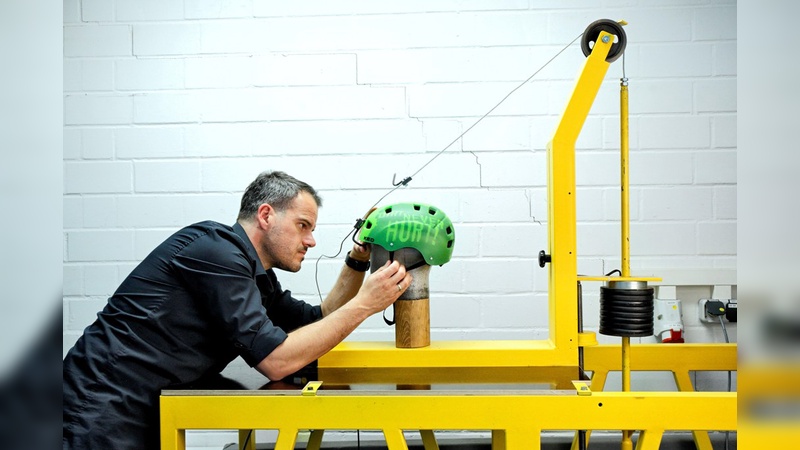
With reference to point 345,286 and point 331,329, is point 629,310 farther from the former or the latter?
point 345,286

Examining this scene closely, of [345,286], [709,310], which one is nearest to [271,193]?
[345,286]

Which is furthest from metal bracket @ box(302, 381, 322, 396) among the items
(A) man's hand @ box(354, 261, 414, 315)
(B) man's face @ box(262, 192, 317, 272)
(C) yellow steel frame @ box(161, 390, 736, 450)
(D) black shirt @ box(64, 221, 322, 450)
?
(B) man's face @ box(262, 192, 317, 272)

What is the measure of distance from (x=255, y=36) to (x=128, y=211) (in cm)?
92

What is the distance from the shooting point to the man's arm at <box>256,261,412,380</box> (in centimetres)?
153

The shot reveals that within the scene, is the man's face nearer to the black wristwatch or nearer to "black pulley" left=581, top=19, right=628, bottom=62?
the black wristwatch

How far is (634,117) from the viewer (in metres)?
2.55

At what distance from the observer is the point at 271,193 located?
1.92m

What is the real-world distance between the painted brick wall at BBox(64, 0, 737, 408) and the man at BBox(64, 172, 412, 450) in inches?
37.2

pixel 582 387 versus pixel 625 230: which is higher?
pixel 625 230

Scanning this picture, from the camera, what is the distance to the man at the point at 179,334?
1508mm

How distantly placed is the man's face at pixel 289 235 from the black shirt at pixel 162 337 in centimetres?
24

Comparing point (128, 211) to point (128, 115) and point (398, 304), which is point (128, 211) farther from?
point (398, 304)

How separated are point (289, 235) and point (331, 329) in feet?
1.52

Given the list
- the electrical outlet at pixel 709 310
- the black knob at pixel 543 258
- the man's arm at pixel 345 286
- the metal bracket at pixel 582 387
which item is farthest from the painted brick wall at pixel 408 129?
the metal bracket at pixel 582 387
